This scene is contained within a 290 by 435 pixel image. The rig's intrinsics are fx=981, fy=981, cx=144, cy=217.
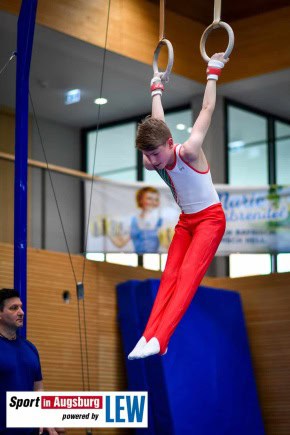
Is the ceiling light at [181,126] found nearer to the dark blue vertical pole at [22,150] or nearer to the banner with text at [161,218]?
the banner with text at [161,218]

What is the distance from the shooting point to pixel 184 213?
5855 mm

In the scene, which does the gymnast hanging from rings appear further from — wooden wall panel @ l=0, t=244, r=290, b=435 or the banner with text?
the banner with text

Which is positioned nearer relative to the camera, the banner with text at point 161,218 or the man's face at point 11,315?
the man's face at point 11,315

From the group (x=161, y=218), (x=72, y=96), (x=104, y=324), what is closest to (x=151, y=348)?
(x=104, y=324)

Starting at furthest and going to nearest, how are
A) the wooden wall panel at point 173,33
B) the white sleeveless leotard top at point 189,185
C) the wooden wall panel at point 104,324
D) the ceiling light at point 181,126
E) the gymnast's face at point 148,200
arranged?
the ceiling light at point 181,126, the gymnast's face at point 148,200, the wooden wall panel at point 173,33, the wooden wall panel at point 104,324, the white sleeveless leotard top at point 189,185

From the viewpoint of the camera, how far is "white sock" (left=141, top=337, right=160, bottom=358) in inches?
211

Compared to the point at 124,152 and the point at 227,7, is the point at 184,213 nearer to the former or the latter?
the point at 227,7

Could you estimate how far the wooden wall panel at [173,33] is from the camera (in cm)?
1070

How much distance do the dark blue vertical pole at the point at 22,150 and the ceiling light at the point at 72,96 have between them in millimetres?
5467

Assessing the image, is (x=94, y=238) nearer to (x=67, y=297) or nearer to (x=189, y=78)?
(x=67, y=297)

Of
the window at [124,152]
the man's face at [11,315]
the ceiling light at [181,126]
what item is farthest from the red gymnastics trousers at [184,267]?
the ceiling light at [181,126]

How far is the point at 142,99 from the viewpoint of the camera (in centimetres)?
1318

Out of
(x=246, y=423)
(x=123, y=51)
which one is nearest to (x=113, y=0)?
(x=123, y=51)

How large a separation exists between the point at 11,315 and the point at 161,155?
66.3 inches
